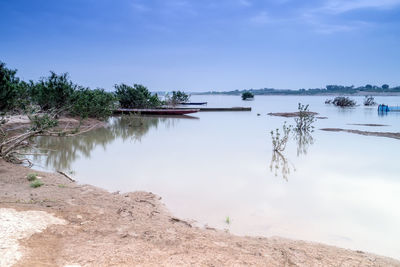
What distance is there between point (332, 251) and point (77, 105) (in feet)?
48.0

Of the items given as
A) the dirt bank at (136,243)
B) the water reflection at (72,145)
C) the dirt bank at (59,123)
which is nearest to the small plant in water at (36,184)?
the dirt bank at (136,243)

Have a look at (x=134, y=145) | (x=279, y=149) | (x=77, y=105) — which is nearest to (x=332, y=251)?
(x=279, y=149)

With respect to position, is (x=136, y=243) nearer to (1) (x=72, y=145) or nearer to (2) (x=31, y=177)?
(2) (x=31, y=177)

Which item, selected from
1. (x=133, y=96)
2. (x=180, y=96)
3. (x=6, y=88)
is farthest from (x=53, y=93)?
(x=180, y=96)

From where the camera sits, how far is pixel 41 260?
3000 millimetres

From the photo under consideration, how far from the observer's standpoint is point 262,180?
7750 millimetres

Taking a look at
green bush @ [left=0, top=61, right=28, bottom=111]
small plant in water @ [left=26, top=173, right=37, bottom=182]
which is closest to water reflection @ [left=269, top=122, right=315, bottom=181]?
small plant in water @ [left=26, top=173, right=37, bottom=182]

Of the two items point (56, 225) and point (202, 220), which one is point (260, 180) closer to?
point (202, 220)

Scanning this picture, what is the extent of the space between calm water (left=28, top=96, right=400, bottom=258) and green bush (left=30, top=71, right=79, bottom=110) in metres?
4.88

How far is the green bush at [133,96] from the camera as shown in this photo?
94.1ft

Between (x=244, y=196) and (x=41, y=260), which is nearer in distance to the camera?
(x=41, y=260)

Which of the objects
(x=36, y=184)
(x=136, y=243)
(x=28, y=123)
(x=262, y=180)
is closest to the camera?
(x=136, y=243)

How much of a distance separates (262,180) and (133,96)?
74.4ft

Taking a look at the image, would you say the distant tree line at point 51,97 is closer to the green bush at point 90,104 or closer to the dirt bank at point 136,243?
the green bush at point 90,104
